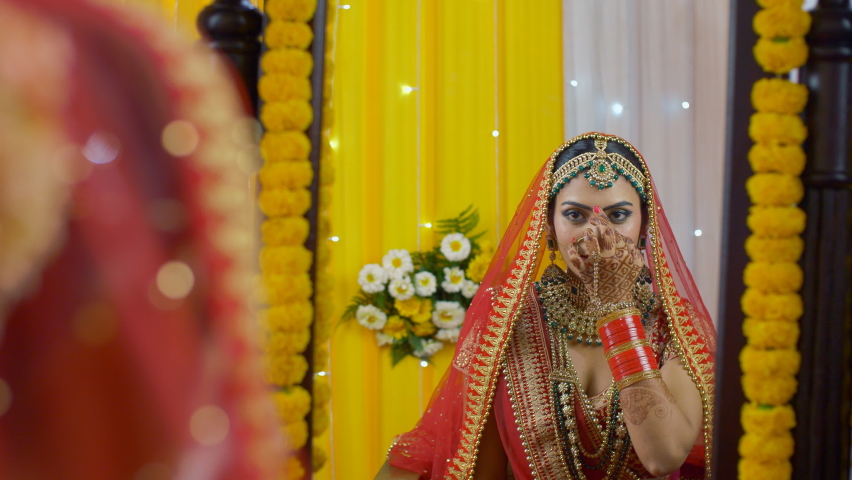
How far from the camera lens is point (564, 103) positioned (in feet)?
9.69

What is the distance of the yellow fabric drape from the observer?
3004 millimetres

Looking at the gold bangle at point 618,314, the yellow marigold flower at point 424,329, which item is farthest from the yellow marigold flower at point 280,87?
the yellow marigold flower at point 424,329

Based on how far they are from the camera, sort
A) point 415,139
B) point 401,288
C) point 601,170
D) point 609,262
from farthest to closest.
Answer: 1. point 415,139
2. point 401,288
3. point 601,170
4. point 609,262

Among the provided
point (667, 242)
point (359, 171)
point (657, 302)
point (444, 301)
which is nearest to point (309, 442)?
point (657, 302)

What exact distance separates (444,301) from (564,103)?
3.55 feet

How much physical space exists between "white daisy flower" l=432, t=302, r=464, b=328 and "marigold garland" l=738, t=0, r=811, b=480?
2.01m

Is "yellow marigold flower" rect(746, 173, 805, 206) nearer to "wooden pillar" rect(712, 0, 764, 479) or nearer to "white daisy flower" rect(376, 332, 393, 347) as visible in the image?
"wooden pillar" rect(712, 0, 764, 479)

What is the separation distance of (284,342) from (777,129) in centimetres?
72

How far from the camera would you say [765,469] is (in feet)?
2.80

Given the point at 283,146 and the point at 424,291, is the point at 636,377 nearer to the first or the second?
the point at 283,146

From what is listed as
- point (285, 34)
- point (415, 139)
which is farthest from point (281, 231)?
point (415, 139)

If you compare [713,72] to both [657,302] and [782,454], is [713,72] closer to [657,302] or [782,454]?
[657,302]

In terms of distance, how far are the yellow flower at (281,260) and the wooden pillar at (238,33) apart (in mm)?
201

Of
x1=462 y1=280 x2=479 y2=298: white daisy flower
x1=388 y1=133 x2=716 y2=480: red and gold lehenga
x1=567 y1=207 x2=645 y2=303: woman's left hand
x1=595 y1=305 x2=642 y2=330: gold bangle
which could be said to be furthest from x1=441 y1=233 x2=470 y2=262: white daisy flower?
x1=595 y1=305 x2=642 y2=330: gold bangle
